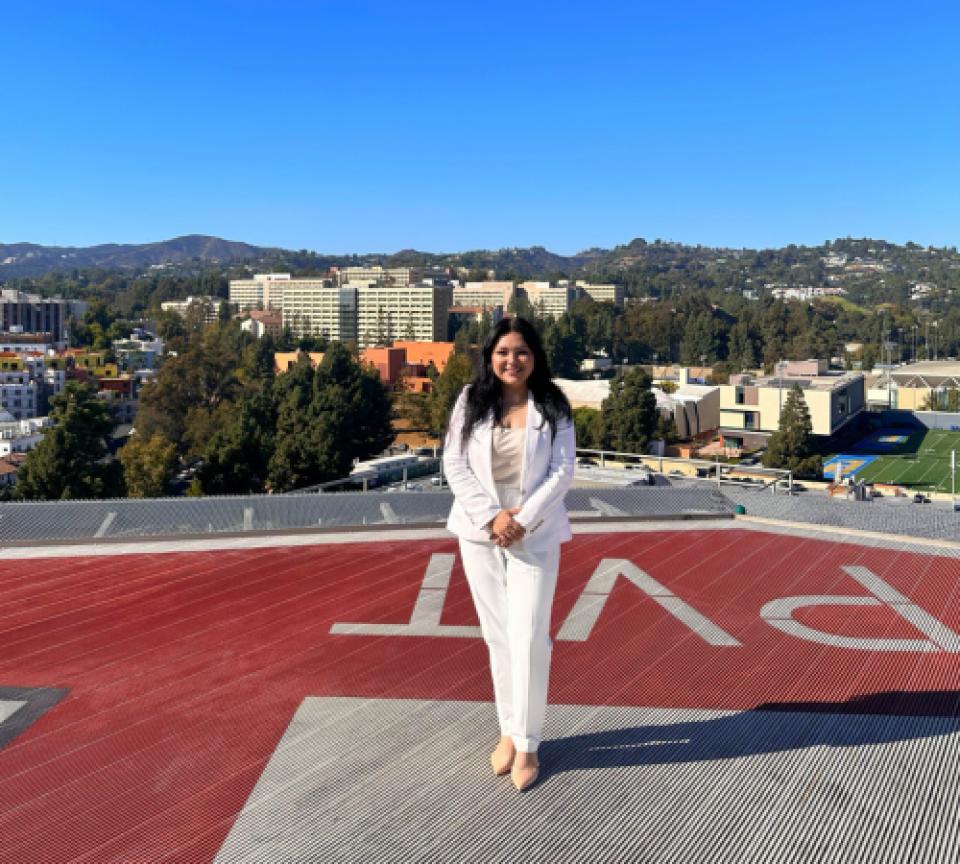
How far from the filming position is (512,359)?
9.79 feet

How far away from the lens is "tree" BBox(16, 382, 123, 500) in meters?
21.2

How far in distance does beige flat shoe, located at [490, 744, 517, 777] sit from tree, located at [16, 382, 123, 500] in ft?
65.4

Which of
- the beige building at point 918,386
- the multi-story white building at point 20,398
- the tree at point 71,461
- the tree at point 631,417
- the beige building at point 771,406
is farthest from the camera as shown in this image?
the beige building at point 918,386

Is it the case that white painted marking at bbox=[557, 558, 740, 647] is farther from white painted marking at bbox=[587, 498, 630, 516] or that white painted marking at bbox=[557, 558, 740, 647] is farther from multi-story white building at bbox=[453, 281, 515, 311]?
multi-story white building at bbox=[453, 281, 515, 311]

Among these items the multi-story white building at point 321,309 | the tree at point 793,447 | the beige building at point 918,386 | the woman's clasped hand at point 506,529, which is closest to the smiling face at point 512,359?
the woman's clasped hand at point 506,529

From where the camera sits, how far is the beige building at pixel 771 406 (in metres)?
37.6

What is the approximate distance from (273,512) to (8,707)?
337 cm

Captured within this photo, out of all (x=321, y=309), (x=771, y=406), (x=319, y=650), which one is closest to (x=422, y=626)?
(x=319, y=650)

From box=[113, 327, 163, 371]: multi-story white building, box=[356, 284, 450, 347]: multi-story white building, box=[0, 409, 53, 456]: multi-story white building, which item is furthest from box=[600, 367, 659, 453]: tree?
box=[356, 284, 450, 347]: multi-story white building

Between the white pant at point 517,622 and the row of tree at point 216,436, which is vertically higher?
the white pant at point 517,622

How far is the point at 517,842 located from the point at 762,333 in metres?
77.5

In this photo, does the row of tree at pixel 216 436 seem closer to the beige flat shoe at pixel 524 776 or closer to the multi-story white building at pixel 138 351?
the beige flat shoe at pixel 524 776

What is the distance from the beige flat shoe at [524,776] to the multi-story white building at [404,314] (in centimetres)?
8687

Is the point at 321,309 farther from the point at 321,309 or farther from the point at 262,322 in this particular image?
the point at 262,322
